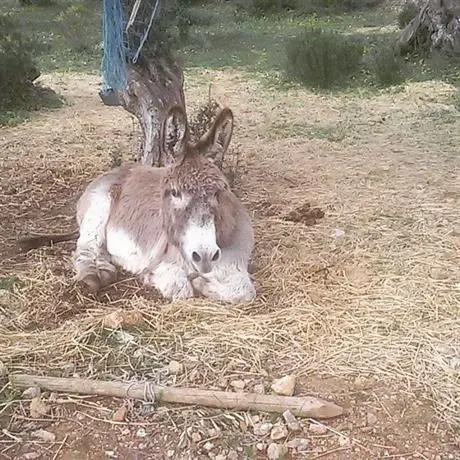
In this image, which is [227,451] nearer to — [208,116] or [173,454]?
[173,454]

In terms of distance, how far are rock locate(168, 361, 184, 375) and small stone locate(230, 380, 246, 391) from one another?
0.24 metres

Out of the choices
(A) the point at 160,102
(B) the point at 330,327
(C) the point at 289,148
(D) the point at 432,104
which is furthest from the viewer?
(D) the point at 432,104

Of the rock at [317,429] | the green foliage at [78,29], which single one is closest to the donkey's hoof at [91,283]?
the rock at [317,429]

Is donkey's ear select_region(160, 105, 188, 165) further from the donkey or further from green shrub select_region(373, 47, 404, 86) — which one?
green shrub select_region(373, 47, 404, 86)

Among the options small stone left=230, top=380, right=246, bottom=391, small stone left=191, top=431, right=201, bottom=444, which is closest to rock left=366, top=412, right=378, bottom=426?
small stone left=230, top=380, right=246, bottom=391

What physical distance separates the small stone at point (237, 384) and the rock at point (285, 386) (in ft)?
0.44

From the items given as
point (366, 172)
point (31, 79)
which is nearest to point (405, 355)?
point (366, 172)

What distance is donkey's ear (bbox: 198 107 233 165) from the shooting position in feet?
13.8

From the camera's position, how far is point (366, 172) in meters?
6.46

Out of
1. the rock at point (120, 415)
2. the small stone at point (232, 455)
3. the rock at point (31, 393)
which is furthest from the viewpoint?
the rock at point (31, 393)

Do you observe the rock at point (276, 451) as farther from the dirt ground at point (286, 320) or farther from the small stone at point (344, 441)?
the small stone at point (344, 441)

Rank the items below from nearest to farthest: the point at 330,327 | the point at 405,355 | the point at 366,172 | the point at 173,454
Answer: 1. the point at 173,454
2. the point at 405,355
3. the point at 330,327
4. the point at 366,172

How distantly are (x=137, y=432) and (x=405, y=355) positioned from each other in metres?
1.29

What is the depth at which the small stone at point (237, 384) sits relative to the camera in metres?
3.27
